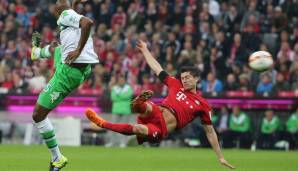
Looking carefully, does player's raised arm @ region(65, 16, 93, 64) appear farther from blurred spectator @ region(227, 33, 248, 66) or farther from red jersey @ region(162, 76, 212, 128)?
blurred spectator @ region(227, 33, 248, 66)

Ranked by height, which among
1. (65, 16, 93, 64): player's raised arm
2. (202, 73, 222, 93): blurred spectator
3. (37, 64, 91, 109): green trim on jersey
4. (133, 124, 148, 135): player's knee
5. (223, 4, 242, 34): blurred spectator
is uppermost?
(65, 16, 93, 64): player's raised arm

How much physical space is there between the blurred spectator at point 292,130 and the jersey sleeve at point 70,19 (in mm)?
12083

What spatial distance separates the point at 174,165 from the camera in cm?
1588

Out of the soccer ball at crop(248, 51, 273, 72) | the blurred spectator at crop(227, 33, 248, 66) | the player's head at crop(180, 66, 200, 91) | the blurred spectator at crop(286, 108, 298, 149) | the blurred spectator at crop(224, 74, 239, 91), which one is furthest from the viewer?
the blurred spectator at crop(227, 33, 248, 66)

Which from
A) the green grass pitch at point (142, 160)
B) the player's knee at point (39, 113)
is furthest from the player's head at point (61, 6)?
the green grass pitch at point (142, 160)

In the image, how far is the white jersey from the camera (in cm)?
1239

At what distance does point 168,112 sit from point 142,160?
452cm

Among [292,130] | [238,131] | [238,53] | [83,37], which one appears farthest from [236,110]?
[83,37]

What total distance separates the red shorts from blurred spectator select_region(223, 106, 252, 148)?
11.6m

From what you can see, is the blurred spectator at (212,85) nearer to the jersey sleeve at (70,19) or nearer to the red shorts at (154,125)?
the red shorts at (154,125)

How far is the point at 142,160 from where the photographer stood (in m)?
17.3

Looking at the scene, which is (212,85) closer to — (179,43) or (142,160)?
(179,43)

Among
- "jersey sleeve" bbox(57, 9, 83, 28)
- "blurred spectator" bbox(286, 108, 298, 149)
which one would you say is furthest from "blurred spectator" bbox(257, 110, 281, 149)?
"jersey sleeve" bbox(57, 9, 83, 28)

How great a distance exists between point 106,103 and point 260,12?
601 cm
